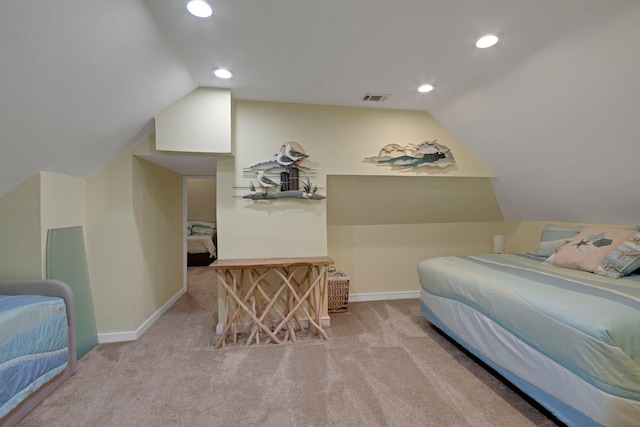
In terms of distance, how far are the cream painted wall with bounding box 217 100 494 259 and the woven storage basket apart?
0.52m

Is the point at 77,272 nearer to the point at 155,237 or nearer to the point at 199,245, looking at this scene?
the point at 155,237

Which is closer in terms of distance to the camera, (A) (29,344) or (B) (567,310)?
(B) (567,310)

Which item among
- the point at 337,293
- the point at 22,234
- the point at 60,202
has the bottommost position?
the point at 337,293

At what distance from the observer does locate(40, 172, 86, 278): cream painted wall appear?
210 centimetres

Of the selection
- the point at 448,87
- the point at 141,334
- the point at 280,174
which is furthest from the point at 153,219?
the point at 448,87

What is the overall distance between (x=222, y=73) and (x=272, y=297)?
204 cm

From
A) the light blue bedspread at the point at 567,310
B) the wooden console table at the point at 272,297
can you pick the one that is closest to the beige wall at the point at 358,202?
the wooden console table at the point at 272,297

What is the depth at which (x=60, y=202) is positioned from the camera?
88.0 inches

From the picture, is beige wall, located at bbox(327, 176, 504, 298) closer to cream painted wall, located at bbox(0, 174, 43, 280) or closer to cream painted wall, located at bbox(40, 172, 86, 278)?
cream painted wall, located at bbox(40, 172, 86, 278)

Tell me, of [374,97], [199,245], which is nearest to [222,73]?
[374,97]

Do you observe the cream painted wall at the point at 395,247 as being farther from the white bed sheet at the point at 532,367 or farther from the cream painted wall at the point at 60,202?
the cream painted wall at the point at 60,202

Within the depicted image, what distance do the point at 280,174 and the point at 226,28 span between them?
1.37 meters

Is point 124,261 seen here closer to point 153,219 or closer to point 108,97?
point 153,219

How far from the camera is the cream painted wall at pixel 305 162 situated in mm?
2791
